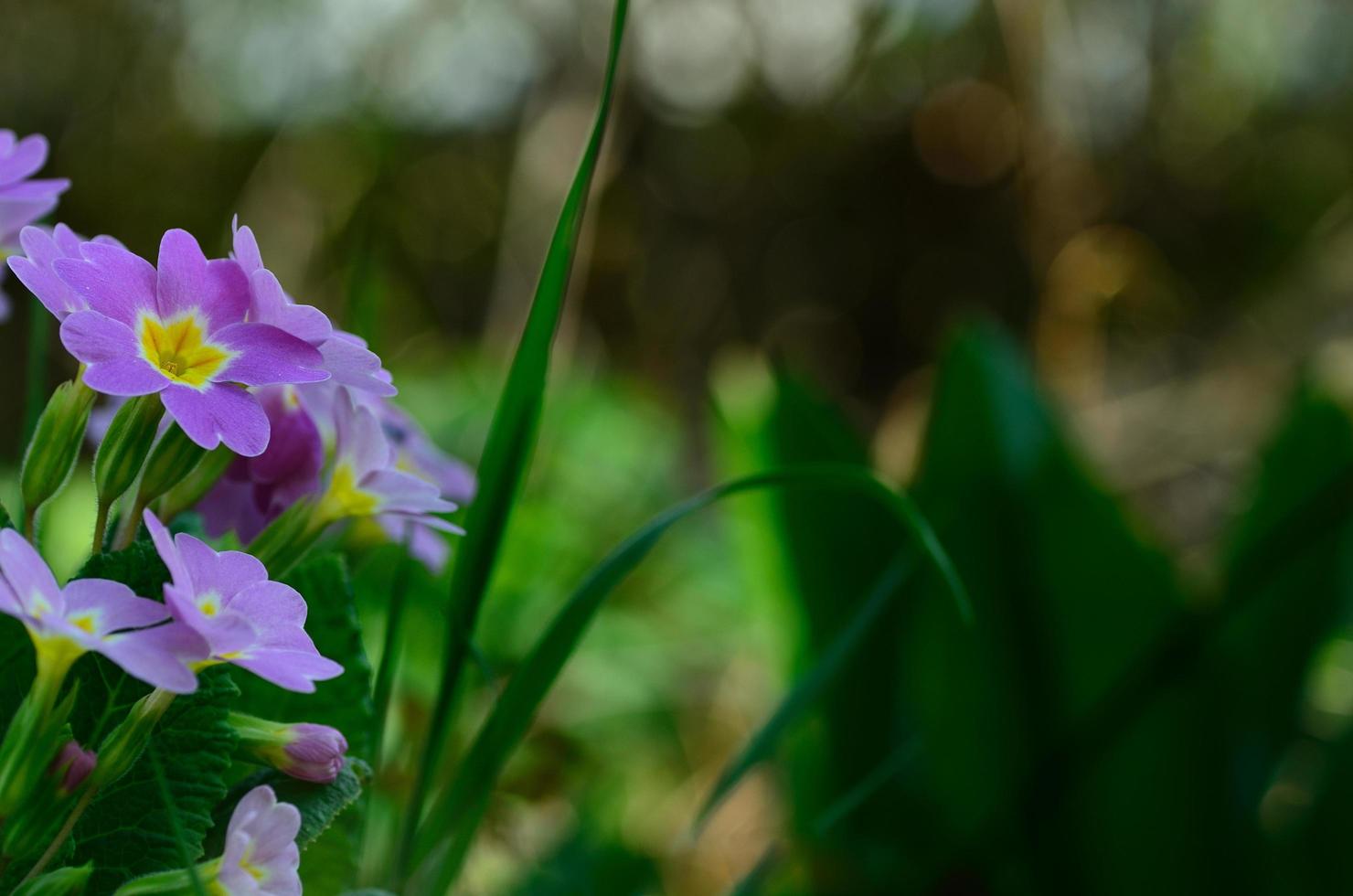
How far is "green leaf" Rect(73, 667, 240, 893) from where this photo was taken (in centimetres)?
21

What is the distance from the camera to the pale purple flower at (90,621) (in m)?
0.16

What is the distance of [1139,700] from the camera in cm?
46

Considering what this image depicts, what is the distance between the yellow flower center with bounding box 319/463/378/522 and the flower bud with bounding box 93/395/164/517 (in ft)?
0.15

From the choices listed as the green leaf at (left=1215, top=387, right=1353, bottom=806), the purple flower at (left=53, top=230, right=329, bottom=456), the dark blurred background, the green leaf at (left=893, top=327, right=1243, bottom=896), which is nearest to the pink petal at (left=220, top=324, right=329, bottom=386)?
the purple flower at (left=53, top=230, right=329, bottom=456)

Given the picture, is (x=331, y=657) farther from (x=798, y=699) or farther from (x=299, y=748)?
(x=798, y=699)

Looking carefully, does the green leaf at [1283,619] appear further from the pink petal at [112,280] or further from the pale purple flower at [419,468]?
the pink petal at [112,280]

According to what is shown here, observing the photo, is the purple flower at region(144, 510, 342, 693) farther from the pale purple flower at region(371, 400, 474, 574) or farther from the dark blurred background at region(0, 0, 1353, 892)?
the dark blurred background at region(0, 0, 1353, 892)

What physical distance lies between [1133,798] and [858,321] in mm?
2057

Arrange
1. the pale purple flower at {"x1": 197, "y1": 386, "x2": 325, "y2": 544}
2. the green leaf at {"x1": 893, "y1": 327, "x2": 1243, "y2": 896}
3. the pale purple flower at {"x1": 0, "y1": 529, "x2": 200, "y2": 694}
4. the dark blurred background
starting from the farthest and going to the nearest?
the dark blurred background → the green leaf at {"x1": 893, "y1": 327, "x2": 1243, "y2": 896} → the pale purple flower at {"x1": 197, "y1": 386, "x2": 325, "y2": 544} → the pale purple flower at {"x1": 0, "y1": 529, "x2": 200, "y2": 694}

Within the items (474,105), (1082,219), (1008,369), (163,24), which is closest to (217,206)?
(163,24)

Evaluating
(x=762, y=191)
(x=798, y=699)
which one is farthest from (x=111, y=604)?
(x=762, y=191)

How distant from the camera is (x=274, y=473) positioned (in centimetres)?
27

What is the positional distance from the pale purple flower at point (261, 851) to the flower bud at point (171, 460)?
71 millimetres

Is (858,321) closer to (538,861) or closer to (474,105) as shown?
(474,105)
